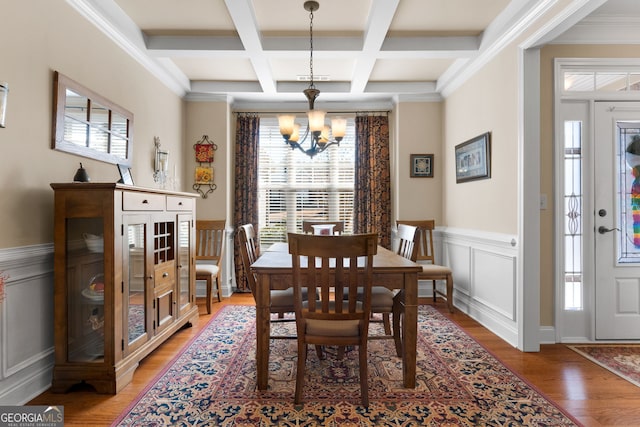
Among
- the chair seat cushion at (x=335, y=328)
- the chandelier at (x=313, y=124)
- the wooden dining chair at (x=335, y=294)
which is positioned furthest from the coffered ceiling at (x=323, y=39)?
the chair seat cushion at (x=335, y=328)

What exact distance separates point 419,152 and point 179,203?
10.5ft

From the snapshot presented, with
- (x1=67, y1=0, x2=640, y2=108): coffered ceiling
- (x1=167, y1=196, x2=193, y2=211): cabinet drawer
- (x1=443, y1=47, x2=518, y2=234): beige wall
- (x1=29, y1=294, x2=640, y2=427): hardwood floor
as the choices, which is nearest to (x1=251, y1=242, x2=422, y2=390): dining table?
(x1=29, y1=294, x2=640, y2=427): hardwood floor

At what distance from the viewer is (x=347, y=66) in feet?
13.5

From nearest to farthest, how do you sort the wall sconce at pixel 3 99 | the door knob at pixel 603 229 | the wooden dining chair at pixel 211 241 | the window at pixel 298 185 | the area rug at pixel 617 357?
the wall sconce at pixel 3 99
the area rug at pixel 617 357
the door knob at pixel 603 229
the wooden dining chair at pixel 211 241
the window at pixel 298 185

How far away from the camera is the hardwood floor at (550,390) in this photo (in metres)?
1.95

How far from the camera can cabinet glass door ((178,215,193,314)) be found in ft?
10.5

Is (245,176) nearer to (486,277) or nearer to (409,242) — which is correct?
(409,242)

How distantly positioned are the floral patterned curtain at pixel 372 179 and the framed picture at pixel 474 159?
43.9 inches

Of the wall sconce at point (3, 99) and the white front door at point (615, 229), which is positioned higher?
the wall sconce at point (3, 99)

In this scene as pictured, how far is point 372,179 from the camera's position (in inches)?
198

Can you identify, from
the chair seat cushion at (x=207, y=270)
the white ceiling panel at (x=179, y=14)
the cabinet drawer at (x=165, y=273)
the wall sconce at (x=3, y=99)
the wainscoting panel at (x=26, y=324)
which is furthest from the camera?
the chair seat cushion at (x=207, y=270)

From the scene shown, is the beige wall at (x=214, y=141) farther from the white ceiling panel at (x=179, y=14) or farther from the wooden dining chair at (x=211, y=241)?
the white ceiling panel at (x=179, y=14)

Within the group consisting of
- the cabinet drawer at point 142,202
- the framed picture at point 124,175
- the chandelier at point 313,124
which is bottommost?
the cabinet drawer at point 142,202

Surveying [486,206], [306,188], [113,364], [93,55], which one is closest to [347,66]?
[306,188]
